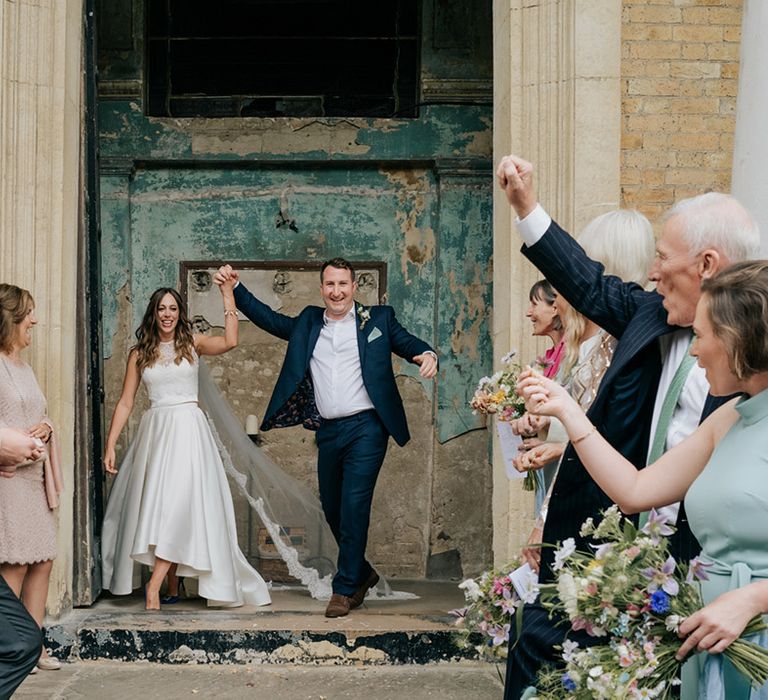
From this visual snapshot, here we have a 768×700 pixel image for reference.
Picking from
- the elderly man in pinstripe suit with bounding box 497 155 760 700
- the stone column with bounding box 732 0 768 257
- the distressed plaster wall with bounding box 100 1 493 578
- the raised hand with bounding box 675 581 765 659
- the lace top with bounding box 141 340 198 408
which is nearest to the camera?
the raised hand with bounding box 675 581 765 659

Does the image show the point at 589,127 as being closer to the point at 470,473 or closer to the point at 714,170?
the point at 714,170

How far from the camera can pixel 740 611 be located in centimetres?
273

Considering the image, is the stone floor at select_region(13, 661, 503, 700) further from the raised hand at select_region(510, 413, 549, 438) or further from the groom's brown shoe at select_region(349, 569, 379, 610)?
the raised hand at select_region(510, 413, 549, 438)

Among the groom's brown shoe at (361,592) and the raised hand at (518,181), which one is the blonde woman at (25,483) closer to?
the groom's brown shoe at (361,592)

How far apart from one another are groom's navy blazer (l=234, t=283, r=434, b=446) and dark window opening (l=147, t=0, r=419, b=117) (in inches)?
87.3

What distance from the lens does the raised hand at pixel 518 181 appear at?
3406 millimetres

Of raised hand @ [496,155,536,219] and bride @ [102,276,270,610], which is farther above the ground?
raised hand @ [496,155,536,219]

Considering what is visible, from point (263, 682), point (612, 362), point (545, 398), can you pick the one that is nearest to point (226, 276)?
point (263, 682)

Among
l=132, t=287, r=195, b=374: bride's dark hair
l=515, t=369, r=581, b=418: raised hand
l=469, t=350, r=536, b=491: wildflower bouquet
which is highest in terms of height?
l=132, t=287, r=195, b=374: bride's dark hair

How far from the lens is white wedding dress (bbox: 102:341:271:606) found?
735cm

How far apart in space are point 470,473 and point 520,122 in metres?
3.36

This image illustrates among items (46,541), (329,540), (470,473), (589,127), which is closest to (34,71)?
(46,541)

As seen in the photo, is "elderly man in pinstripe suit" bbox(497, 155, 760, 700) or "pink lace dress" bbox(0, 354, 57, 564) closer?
"elderly man in pinstripe suit" bbox(497, 155, 760, 700)

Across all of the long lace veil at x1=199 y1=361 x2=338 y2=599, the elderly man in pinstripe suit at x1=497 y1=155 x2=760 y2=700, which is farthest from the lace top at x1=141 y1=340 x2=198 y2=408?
the elderly man in pinstripe suit at x1=497 y1=155 x2=760 y2=700
